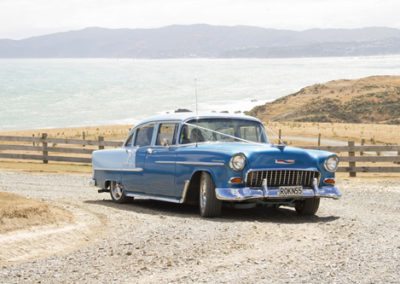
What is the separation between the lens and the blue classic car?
13.0m

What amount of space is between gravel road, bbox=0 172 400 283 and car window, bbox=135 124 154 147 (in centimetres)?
117

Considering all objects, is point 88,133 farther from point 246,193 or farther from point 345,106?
point 246,193

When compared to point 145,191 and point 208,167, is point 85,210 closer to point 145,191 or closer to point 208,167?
point 145,191

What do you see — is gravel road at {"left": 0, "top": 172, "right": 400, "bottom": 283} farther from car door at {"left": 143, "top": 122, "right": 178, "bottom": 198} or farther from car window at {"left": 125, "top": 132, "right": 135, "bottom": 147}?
car window at {"left": 125, "top": 132, "right": 135, "bottom": 147}

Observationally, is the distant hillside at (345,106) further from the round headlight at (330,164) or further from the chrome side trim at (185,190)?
the chrome side trim at (185,190)

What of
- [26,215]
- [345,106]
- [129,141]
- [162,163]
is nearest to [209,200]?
[162,163]

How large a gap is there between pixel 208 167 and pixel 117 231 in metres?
1.96

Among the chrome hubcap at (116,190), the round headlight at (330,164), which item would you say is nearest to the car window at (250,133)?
the round headlight at (330,164)

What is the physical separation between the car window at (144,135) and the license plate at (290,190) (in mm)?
3089

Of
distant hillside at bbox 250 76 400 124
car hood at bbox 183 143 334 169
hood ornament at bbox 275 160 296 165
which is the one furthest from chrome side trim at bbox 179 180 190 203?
distant hillside at bbox 250 76 400 124

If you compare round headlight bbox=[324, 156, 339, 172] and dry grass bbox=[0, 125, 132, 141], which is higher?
round headlight bbox=[324, 156, 339, 172]

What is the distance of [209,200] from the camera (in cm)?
1336

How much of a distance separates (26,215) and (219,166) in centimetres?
292

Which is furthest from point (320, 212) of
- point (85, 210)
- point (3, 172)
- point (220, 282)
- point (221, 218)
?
point (3, 172)
